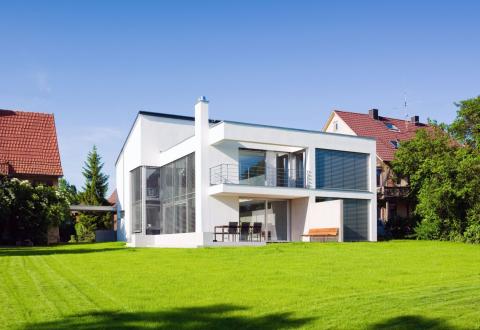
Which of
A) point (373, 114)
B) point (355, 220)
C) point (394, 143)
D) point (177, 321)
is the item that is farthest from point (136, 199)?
A: point (177, 321)

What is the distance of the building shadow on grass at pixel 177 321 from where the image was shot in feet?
24.3

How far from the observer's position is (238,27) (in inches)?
654

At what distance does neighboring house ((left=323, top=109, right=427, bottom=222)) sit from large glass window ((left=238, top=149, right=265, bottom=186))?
1188cm

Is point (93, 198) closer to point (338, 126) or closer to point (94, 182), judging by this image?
point (94, 182)

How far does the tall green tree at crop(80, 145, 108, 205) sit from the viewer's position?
5112 centimetres

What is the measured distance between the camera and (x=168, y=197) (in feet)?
106

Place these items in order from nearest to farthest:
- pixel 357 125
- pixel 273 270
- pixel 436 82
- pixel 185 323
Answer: pixel 185 323 → pixel 273 270 → pixel 436 82 → pixel 357 125

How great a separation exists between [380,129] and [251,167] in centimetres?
1874

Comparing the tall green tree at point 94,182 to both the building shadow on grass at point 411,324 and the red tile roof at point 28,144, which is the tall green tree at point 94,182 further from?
the building shadow on grass at point 411,324

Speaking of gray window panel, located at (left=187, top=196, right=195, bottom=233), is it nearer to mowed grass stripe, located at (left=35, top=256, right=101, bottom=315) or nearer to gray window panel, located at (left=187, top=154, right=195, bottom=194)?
gray window panel, located at (left=187, top=154, right=195, bottom=194)

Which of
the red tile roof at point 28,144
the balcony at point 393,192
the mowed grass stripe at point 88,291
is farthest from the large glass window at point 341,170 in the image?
the mowed grass stripe at point 88,291

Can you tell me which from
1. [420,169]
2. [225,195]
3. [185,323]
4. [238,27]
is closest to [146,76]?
[238,27]

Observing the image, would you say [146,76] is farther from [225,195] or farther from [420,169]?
[420,169]

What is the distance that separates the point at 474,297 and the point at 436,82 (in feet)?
32.7
